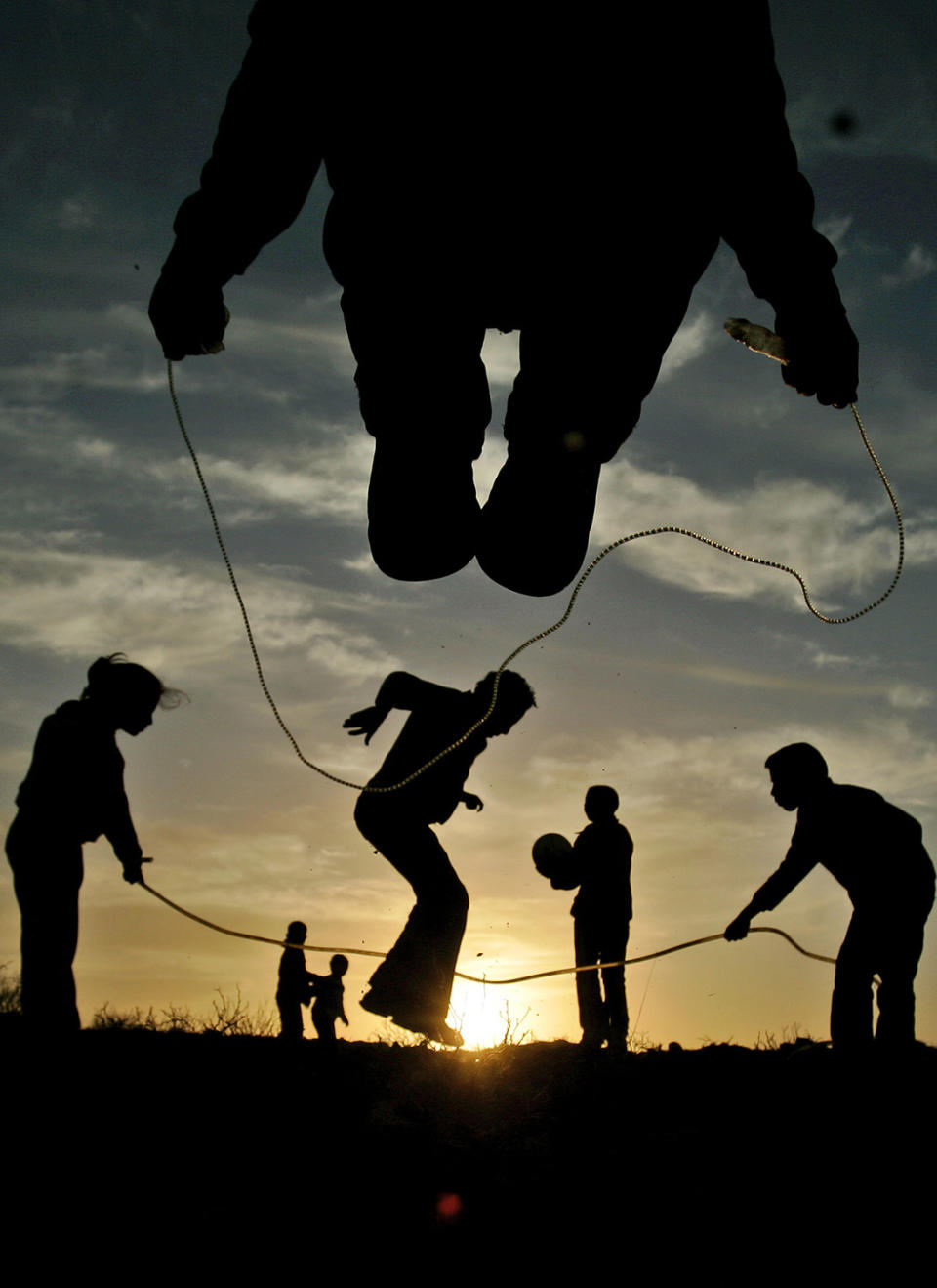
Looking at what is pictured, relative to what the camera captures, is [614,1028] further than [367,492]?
Yes

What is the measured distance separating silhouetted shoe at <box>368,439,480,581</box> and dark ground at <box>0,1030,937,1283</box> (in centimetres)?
156

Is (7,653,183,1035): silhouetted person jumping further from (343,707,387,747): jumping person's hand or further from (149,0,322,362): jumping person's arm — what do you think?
(149,0,322,362): jumping person's arm

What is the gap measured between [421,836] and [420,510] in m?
3.03

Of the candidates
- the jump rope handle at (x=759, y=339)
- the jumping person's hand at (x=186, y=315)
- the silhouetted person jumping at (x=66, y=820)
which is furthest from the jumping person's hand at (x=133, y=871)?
the jump rope handle at (x=759, y=339)

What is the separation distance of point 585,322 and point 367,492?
727 millimetres

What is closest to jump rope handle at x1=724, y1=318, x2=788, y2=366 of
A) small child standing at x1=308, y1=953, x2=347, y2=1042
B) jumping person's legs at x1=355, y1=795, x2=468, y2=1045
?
jumping person's legs at x1=355, y1=795, x2=468, y2=1045

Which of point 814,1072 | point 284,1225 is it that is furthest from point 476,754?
point 284,1225

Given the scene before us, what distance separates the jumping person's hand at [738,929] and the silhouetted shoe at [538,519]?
3169 mm

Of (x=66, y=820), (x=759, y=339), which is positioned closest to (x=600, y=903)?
(x=66, y=820)

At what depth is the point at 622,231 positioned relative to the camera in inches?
81.7

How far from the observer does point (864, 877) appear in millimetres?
4680

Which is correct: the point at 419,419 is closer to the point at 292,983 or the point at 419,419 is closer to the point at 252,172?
the point at 252,172

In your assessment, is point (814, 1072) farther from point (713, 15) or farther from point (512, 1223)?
point (713, 15)

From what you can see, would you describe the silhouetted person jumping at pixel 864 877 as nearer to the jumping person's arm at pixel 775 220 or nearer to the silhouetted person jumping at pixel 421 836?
the silhouetted person jumping at pixel 421 836
